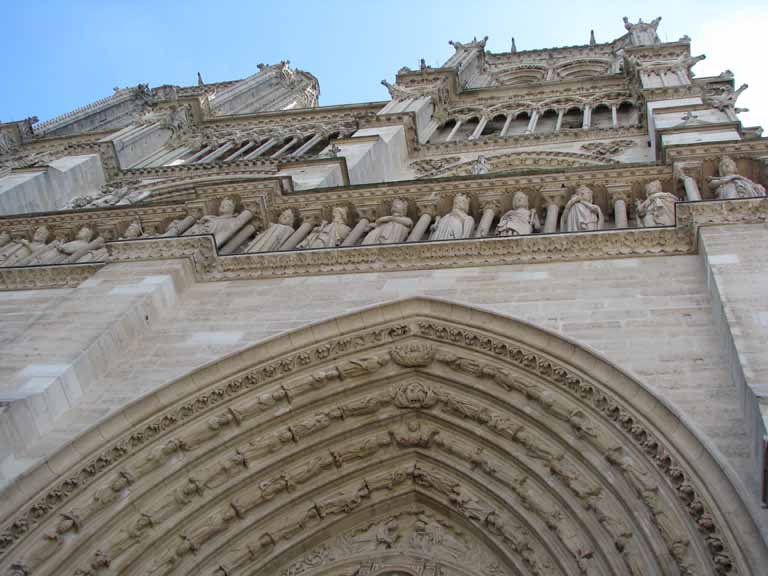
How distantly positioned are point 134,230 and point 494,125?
1285 centimetres

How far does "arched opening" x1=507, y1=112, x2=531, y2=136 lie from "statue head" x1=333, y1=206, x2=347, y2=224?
1057 cm

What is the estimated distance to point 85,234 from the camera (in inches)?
530

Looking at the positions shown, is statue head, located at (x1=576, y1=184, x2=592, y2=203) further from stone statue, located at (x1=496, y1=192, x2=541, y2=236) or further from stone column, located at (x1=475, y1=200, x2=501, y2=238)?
stone column, located at (x1=475, y1=200, x2=501, y2=238)

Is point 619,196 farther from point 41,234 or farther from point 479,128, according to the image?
point 479,128

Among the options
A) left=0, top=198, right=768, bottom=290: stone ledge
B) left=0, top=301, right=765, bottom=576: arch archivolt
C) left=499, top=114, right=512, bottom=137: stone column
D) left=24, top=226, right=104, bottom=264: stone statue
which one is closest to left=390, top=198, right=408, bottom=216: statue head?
left=0, top=198, right=768, bottom=290: stone ledge

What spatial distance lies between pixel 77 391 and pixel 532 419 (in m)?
4.20

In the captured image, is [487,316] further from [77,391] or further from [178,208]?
[178,208]

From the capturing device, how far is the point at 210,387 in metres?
8.44

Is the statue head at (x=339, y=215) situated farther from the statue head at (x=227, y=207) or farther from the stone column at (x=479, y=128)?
the stone column at (x=479, y=128)

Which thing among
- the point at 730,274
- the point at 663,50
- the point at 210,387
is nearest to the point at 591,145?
the point at 663,50

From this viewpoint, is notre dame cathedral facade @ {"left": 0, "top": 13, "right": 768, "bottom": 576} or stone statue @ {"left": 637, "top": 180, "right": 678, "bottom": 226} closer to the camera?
notre dame cathedral facade @ {"left": 0, "top": 13, "right": 768, "bottom": 576}

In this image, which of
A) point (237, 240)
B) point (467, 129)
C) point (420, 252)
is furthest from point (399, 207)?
point (467, 129)

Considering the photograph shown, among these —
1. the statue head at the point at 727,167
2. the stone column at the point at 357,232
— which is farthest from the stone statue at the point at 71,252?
the statue head at the point at 727,167

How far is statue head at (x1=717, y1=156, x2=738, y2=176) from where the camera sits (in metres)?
11.0
